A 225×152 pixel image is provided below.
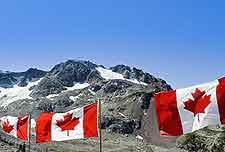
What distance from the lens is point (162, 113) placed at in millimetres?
25375

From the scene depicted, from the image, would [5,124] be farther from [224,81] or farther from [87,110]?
[224,81]

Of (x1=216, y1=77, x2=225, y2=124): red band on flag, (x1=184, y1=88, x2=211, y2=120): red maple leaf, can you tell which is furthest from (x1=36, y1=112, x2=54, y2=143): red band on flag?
(x1=216, y1=77, x2=225, y2=124): red band on flag

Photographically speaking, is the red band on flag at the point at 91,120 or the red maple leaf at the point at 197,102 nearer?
the red maple leaf at the point at 197,102

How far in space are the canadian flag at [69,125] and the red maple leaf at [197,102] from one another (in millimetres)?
9010

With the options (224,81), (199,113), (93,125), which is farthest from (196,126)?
(93,125)

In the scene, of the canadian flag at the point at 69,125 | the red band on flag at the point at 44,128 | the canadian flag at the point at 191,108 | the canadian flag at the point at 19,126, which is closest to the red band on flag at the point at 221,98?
the canadian flag at the point at 191,108

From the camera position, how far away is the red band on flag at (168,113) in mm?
25188

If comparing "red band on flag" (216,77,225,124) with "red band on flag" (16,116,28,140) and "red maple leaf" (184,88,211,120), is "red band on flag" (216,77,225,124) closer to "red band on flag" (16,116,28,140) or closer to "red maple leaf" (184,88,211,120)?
"red maple leaf" (184,88,211,120)

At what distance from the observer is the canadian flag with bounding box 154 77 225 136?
23750 mm

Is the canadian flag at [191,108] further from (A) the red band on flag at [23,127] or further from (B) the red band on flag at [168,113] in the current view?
(A) the red band on flag at [23,127]

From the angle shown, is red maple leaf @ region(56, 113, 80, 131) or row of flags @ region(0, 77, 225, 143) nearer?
row of flags @ region(0, 77, 225, 143)

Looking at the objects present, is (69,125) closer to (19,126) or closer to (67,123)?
(67,123)

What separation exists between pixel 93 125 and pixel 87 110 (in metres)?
1.11

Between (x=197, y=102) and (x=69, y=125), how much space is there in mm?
12777
